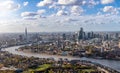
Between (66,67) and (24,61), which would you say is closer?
(66,67)

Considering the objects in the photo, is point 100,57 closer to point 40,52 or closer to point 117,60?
point 117,60

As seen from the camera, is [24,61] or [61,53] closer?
[24,61]

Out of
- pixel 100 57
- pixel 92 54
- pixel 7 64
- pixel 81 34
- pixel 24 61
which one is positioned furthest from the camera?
pixel 81 34

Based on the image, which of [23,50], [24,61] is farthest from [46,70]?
[23,50]

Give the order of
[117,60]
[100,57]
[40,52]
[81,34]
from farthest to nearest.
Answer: [81,34], [40,52], [100,57], [117,60]

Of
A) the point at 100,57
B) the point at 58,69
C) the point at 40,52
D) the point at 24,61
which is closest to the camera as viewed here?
the point at 58,69

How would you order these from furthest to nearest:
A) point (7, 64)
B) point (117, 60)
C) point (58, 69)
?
1. point (117, 60)
2. point (7, 64)
3. point (58, 69)

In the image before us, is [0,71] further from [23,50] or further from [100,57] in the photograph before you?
[23,50]

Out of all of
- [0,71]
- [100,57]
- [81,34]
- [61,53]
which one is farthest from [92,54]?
[81,34]

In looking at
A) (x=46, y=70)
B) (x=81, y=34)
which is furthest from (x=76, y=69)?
(x=81, y=34)
